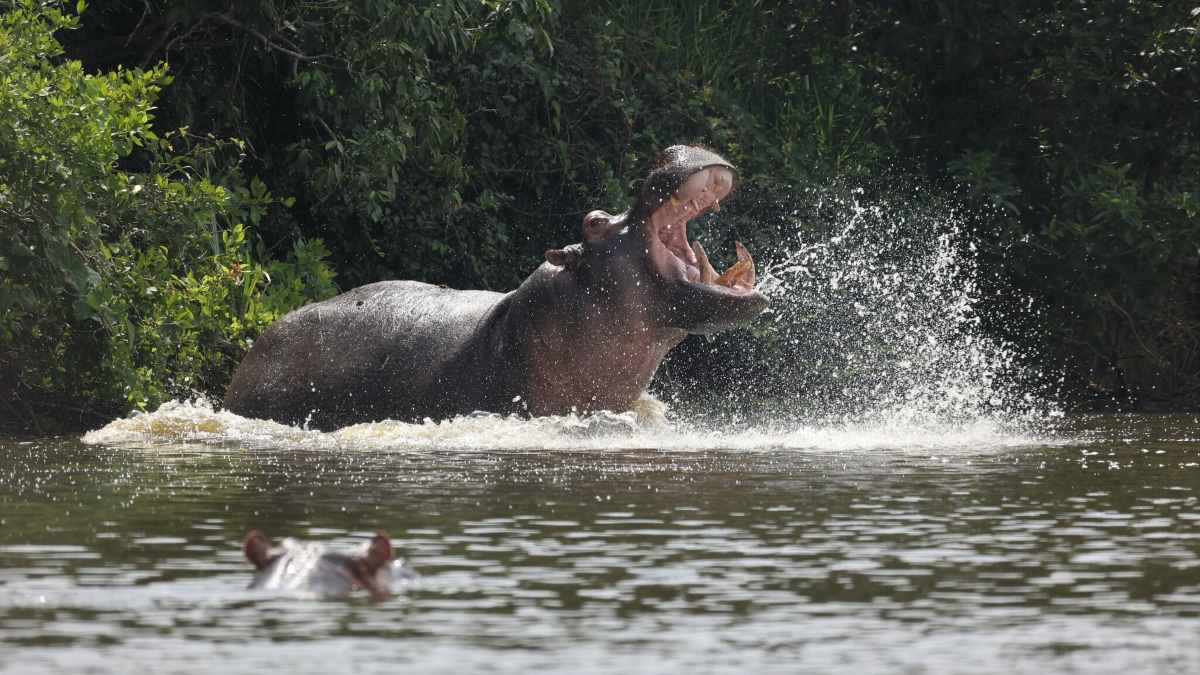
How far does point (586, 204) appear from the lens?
16.1 meters

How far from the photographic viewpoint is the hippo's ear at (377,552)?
213 inches

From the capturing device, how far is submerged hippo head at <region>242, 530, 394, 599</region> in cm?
545

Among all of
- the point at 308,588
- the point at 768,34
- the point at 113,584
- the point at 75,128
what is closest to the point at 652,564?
the point at 308,588

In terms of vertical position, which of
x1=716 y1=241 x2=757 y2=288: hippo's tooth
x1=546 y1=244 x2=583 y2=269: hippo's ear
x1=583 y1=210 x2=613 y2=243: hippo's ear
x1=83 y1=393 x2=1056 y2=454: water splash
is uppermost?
x1=583 y1=210 x2=613 y2=243: hippo's ear

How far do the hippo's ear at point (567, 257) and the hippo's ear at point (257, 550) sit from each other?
5.22 m

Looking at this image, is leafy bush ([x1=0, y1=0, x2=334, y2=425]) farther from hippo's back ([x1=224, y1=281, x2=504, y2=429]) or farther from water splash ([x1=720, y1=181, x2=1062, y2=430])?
water splash ([x1=720, y1=181, x2=1062, y2=430])

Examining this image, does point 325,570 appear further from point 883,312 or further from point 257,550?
point 883,312

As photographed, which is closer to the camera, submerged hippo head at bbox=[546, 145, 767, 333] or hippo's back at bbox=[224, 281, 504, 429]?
submerged hippo head at bbox=[546, 145, 767, 333]

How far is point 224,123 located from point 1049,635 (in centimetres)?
1037

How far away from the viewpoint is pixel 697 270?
10.6m

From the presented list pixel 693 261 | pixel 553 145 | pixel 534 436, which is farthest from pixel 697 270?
pixel 553 145

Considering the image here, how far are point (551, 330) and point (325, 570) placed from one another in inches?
210

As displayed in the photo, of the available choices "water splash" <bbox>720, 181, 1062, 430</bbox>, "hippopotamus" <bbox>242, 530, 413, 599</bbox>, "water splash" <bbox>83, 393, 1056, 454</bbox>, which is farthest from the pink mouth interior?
"hippopotamus" <bbox>242, 530, 413, 599</bbox>

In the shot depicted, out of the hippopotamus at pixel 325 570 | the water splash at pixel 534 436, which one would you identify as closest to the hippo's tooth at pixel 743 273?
the water splash at pixel 534 436
